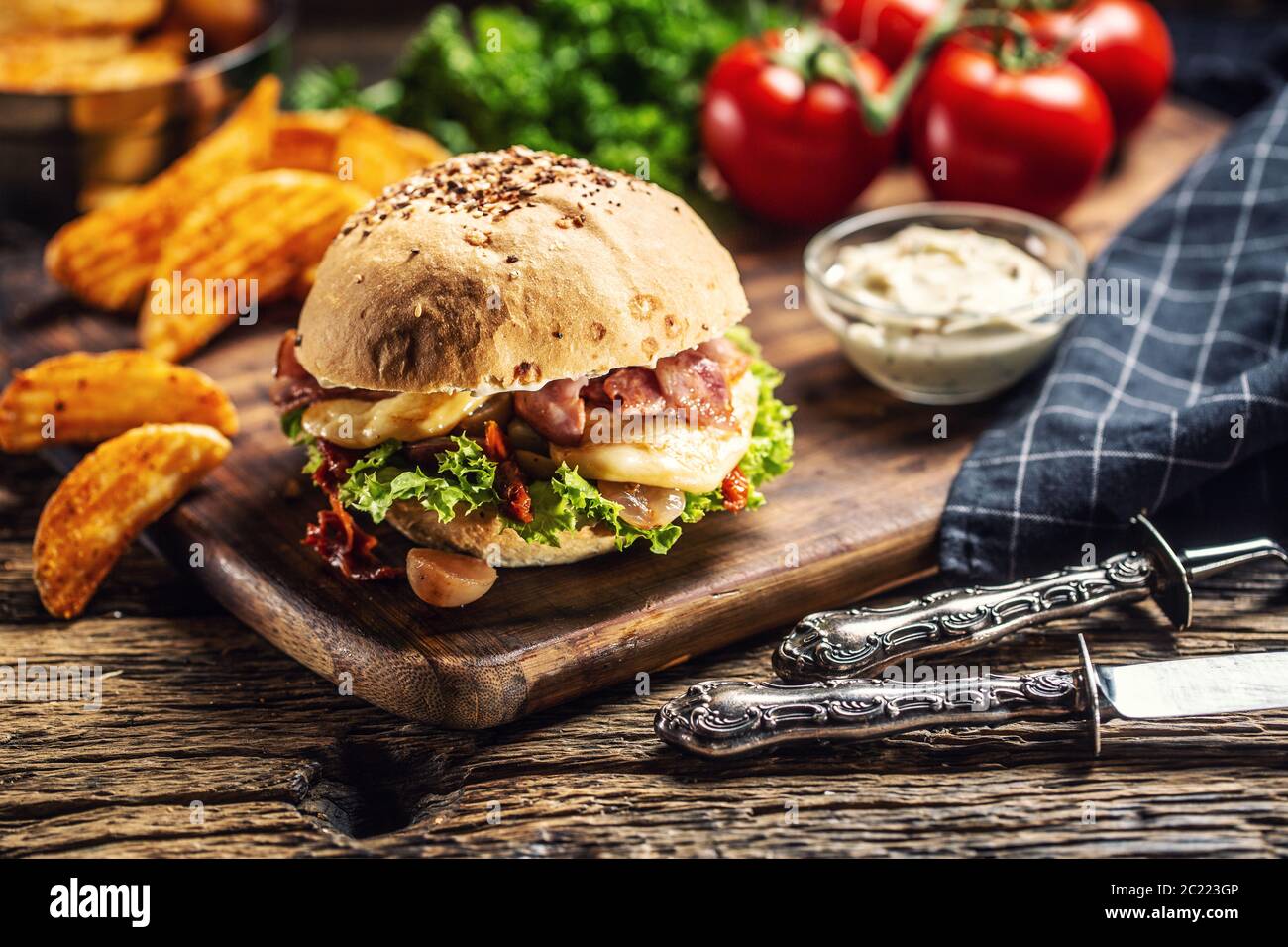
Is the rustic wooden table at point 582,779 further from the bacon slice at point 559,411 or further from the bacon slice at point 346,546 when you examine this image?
the bacon slice at point 559,411

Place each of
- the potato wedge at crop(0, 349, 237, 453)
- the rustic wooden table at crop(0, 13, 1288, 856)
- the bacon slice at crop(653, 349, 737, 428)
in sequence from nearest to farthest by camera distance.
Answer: the rustic wooden table at crop(0, 13, 1288, 856) < the bacon slice at crop(653, 349, 737, 428) < the potato wedge at crop(0, 349, 237, 453)

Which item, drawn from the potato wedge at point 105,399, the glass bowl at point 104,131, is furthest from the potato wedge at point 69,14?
the potato wedge at point 105,399

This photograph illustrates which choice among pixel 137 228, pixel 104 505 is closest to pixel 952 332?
pixel 104 505

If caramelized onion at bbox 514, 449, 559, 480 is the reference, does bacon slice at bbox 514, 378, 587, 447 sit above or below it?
above

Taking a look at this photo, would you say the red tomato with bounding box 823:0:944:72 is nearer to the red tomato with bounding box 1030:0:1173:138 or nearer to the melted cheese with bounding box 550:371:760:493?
the red tomato with bounding box 1030:0:1173:138

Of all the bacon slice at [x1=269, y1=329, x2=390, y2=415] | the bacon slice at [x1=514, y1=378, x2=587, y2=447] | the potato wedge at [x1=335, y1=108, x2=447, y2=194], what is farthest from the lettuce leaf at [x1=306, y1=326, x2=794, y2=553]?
the potato wedge at [x1=335, y1=108, x2=447, y2=194]

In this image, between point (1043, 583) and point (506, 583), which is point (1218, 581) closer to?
point (1043, 583)
